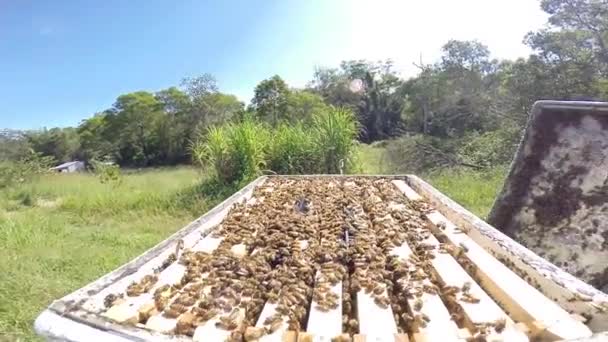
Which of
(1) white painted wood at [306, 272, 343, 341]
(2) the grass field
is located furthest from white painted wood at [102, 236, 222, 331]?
(2) the grass field

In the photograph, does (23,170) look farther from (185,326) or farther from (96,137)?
(96,137)

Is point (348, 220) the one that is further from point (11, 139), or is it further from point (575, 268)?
point (11, 139)

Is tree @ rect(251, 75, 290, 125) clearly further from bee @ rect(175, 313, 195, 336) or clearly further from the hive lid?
bee @ rect(175, 313, 195, 336)

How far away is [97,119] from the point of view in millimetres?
49688

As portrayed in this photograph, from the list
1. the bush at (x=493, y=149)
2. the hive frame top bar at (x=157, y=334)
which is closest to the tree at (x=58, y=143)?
the bush at (x=493, y=149)

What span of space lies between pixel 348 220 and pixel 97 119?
53.1m

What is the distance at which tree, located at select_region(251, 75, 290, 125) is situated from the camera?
3038 cm

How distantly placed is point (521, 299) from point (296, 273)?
768 mm

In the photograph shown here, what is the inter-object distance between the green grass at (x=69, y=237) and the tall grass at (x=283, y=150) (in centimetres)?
79

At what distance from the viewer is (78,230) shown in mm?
6270

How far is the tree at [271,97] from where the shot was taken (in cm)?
3038

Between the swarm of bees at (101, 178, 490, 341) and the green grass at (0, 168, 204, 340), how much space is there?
1856 mm

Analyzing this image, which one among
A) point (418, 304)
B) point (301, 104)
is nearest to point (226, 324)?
point (418, 304)

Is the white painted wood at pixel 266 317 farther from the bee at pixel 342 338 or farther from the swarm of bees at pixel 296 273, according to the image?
the bee at pixel 342 338
